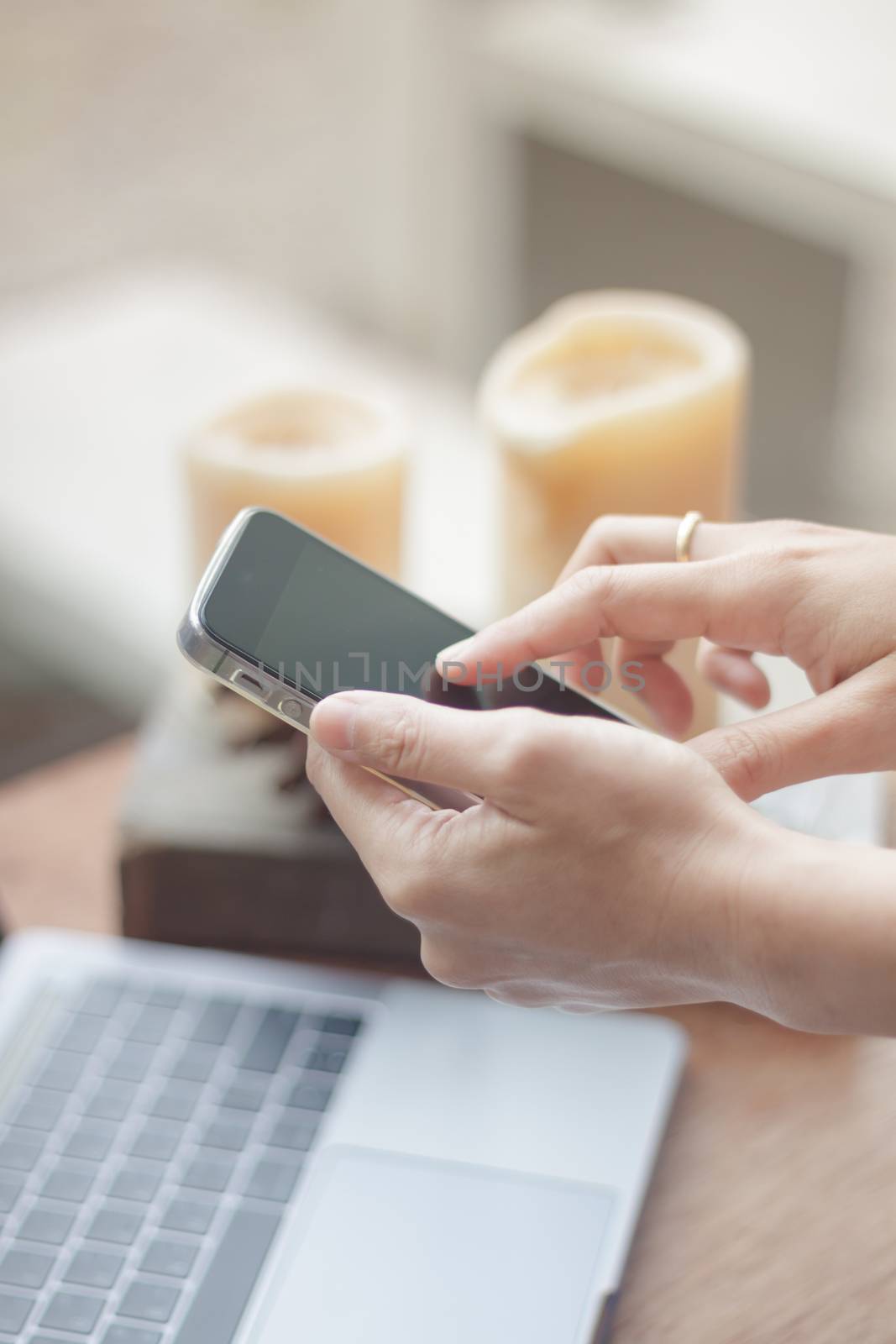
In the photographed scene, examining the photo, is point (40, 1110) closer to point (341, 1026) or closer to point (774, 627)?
point (341, 1026)

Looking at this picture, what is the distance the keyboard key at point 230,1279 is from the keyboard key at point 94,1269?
0.03 meters

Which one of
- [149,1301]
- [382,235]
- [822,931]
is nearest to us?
[822,931]

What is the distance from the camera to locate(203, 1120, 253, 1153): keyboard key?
0.55m

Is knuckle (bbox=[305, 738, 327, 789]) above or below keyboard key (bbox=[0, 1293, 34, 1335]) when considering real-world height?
above

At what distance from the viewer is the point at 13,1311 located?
50cm

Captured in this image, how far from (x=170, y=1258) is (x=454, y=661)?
0.25 metres

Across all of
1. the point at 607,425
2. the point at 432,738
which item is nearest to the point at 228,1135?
the point at 432,738

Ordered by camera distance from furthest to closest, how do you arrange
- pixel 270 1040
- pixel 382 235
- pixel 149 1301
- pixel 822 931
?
pixel 382 235, pixel 270 1040, pixel 149 1301, pixel 822 931

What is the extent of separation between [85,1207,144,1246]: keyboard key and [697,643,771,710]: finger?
0.31m

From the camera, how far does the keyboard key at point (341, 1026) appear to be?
0.60 metres

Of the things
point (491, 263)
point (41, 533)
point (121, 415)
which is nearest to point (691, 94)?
point (491, 263)

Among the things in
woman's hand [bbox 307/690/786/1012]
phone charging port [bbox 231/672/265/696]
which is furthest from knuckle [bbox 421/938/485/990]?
phone charging port [bbox 231/672/265/696]

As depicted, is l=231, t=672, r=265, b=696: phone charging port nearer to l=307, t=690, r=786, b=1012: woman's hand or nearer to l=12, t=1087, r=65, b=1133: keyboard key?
l=307, t=690, r=786, b=1012: woman's hand

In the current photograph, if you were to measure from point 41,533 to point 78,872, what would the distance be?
36 centimetres
